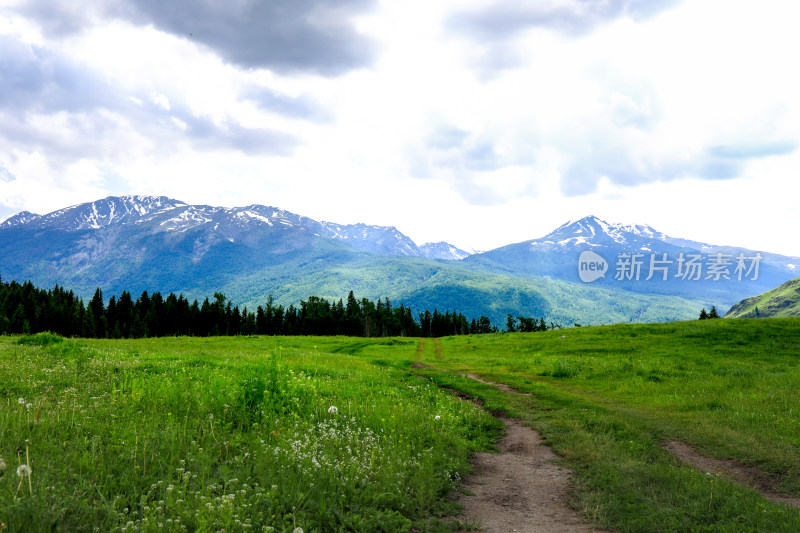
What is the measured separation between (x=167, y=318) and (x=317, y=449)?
383 feet

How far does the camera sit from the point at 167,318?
107375 millimetres

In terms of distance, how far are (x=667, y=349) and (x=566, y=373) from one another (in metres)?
15.8

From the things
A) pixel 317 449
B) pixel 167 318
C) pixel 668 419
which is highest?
pixel 317 449

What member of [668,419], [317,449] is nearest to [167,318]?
[317,449]

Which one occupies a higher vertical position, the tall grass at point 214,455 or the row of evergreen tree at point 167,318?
the tall grass at point 214,455

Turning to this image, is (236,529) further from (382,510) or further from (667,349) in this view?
(667,349)

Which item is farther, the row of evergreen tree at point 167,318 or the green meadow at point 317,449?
the row of evergreen tree at point 167,318

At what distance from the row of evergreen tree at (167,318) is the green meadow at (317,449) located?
290 feet

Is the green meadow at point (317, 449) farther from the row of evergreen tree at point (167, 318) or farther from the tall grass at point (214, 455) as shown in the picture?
the row of evergreen tree at point (167, 318)

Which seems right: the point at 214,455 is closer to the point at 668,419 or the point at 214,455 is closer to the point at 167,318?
the point at 668,419

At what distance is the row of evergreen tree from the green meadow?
8845cm

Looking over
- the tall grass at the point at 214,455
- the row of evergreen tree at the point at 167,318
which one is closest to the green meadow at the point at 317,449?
the tall grass at the point at 214,455

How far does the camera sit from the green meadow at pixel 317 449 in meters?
5.66

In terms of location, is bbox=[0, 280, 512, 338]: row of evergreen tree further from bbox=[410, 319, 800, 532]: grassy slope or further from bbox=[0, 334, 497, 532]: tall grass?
bbox=[410, 319, 800, 532]: grassy slope
